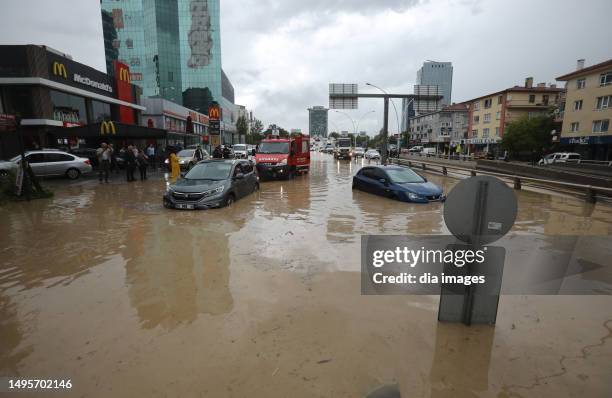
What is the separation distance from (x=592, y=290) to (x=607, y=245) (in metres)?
3.14

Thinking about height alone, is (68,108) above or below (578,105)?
below

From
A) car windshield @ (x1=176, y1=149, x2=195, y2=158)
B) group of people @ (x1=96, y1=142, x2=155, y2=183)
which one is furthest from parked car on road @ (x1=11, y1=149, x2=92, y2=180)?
car windshield @ (x1=176, y1=149, x2=195, y2=158)

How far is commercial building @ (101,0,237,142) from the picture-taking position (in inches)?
2923

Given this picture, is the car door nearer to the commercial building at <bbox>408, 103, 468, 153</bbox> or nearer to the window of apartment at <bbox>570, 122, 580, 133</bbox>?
the window of apartment at <bbox>570, 122, 580, 133</bbox>

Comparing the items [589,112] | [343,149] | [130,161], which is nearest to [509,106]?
[589,112]

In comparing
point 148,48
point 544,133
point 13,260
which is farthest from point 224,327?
point 148,48

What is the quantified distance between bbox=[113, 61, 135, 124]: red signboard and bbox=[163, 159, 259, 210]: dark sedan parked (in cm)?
2411

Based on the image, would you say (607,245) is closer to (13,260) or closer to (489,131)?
(13,260)

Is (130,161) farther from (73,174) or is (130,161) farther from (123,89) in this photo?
(123,89)

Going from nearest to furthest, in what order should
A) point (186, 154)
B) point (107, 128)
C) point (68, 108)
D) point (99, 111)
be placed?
point (107, 128) → point (186, 154) → point (68, 108) → point (99, 111)

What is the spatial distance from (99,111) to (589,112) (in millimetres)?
49749

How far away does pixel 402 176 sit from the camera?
1254 cm

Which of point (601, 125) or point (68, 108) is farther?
point (601, 125)

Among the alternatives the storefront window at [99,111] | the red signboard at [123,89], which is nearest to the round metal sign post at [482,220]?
the storefront window at [99,111]
